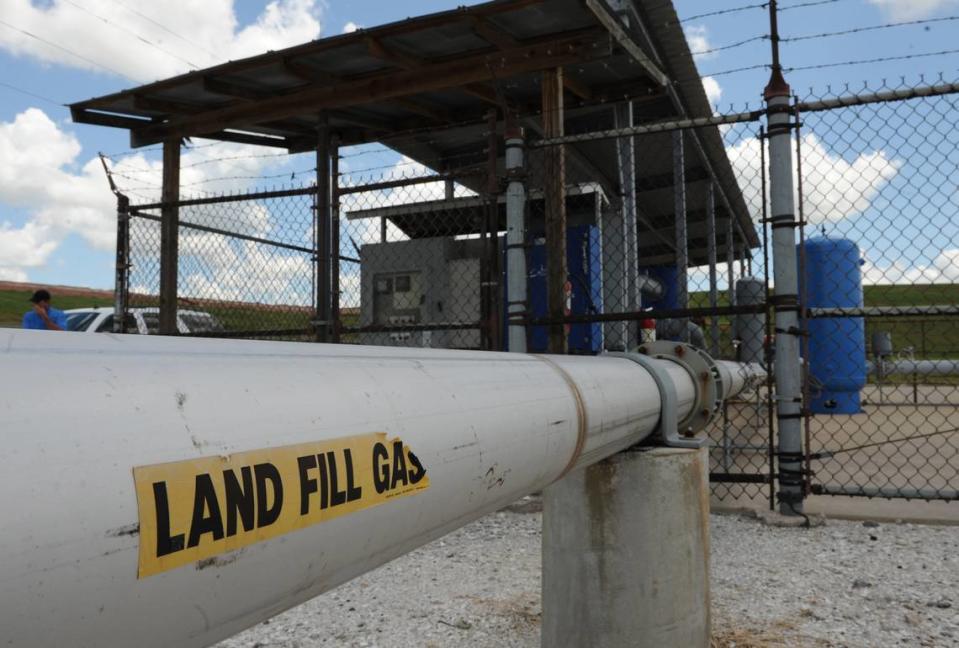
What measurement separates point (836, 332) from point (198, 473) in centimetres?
1104

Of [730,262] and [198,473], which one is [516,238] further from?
[730,262]

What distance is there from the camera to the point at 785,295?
416cm

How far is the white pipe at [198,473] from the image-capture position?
61cm

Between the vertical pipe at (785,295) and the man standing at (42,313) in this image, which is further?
the man standing at (42,313)

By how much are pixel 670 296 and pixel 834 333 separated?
5654 millimetres

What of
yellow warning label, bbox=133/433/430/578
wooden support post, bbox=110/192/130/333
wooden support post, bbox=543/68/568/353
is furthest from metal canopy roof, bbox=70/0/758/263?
yellow warning label, bbox=133/433/430/578

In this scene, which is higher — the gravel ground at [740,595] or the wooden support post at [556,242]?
the wooden support post at [556,242]

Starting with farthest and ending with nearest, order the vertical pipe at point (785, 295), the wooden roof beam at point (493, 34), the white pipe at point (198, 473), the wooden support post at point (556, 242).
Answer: the wooden roof beam at point (493, 34)
the wooden support post at point (556, 242)
the vertical pipe at point (785, 295)
the white pipe at point (198, 473)

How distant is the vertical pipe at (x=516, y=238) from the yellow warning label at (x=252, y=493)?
147 inches

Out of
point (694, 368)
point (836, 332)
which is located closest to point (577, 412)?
point (694, 368)

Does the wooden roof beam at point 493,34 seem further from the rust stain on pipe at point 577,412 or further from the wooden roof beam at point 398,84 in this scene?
the rust stain on pipe at point 577,412

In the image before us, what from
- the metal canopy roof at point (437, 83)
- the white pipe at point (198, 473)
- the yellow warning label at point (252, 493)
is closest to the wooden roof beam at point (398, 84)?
the metal canopy roof at point (437, 83)

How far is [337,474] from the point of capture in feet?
2.96

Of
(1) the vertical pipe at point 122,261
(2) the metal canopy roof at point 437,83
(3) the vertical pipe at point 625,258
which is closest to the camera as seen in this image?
(2) the metal canopy roof at point 437,83
